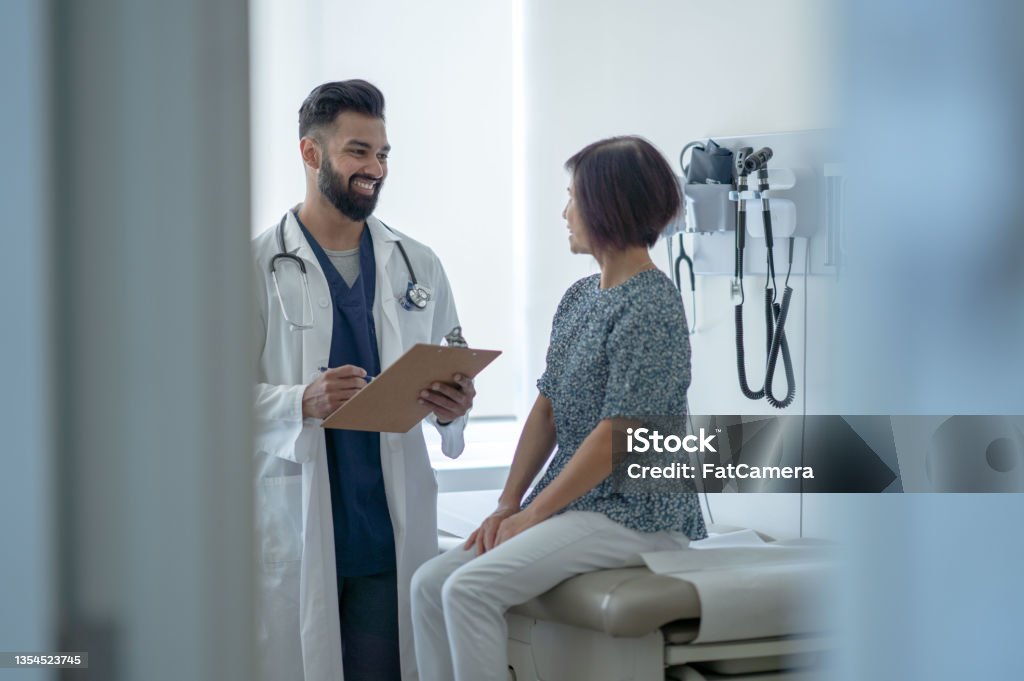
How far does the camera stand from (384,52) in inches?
140

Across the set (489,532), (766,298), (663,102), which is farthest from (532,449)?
(663,102)

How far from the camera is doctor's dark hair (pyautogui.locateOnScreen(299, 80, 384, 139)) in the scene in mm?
2232

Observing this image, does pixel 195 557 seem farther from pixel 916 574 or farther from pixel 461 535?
pixel 461 535

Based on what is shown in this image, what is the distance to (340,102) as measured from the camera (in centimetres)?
223

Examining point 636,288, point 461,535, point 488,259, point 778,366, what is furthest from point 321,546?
point 488,259

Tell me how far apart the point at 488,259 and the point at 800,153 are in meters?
1.57

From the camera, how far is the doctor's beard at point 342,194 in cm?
222

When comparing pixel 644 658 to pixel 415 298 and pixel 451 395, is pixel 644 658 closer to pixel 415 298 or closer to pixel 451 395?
pixel 451 395

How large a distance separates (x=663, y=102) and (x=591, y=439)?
1.31m

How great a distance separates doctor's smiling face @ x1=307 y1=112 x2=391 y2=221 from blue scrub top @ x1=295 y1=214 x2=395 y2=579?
0.11 m

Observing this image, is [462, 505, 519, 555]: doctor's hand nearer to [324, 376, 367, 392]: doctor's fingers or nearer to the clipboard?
the clipboard

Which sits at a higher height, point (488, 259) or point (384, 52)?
point (384, 52)

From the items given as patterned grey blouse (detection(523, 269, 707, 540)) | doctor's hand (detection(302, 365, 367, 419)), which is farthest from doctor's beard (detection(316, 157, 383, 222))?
patterned grey blouse (detection(523, 269, 707, 540))

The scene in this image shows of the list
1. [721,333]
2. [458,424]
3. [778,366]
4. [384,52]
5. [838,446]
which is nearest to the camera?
[838,446]
